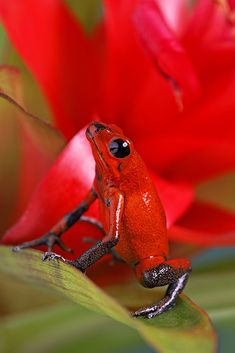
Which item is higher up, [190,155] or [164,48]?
[164,48]

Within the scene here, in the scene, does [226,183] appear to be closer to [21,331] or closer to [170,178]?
[170,178]

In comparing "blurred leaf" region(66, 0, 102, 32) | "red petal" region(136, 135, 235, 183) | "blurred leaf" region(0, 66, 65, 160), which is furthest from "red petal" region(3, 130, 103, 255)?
"blurred leaf" region(66, 0, 102, 32)

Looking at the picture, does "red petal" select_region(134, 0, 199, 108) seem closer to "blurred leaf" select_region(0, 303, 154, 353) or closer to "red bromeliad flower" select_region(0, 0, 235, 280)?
"red bromeliad flower" select_region(0, 0, 235, 280)

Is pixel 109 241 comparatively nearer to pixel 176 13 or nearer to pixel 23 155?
pixel 23 155

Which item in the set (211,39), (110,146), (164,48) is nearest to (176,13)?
(211,39)

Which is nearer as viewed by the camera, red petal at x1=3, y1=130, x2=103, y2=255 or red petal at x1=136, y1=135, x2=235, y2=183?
red petal at x1=3, y1=130, x2=103, y2=255

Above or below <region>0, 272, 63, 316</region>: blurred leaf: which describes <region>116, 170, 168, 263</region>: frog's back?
above

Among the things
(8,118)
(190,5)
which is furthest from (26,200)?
(190,5)

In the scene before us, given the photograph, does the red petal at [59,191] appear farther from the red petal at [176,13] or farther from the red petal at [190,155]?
the red petal at [176,13]
